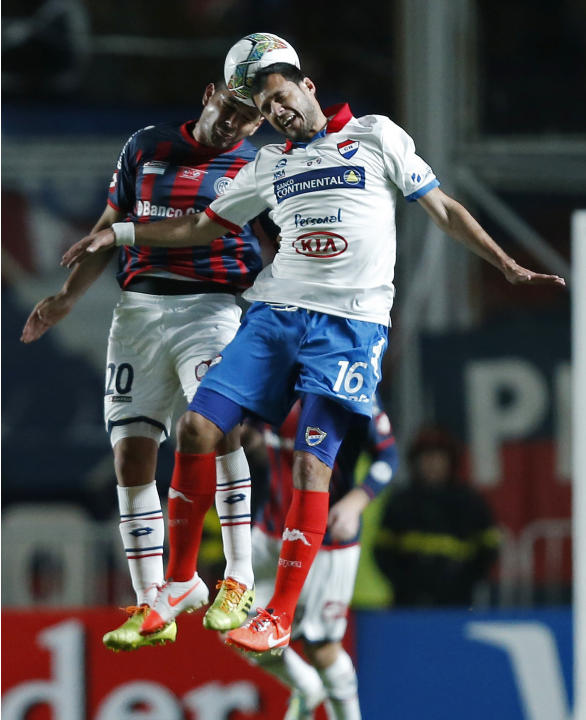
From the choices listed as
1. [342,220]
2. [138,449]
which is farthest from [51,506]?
[342,220]

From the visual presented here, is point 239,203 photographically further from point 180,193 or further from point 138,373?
point 138,373

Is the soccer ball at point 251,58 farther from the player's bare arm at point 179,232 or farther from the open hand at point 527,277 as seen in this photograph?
the open hand at point 527,277

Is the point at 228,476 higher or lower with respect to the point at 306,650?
higher

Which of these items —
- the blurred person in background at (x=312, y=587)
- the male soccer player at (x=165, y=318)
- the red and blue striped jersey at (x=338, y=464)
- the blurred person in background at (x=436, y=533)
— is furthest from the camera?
the blurred person in background at (x=436, y=533)

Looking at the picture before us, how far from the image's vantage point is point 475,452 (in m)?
11.4

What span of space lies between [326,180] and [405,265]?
7316 mm

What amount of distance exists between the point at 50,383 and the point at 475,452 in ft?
12.5

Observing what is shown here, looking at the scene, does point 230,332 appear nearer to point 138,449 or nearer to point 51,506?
point 138,449

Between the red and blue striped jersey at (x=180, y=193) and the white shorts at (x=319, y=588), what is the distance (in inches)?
118

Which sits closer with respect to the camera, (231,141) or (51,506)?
(231,141)

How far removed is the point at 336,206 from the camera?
479 centimetres

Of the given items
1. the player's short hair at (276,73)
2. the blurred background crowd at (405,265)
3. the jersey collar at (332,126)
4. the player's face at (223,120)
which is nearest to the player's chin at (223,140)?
the player's face at (223,120)

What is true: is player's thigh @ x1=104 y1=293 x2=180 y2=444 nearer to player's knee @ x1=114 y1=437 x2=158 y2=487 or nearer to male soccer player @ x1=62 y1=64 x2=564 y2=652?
player's knee @ x1=114 y1=437 x2=158 y2=487

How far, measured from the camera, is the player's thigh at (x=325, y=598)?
312 inches
